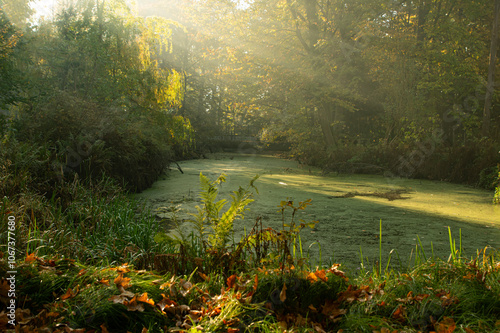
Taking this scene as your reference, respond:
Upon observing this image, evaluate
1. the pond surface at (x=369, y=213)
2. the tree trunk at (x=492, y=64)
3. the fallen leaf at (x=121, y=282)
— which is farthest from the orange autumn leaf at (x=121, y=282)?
the tree trunk at (x=492, y=64)

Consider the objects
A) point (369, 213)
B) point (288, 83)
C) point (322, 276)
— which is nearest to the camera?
point (322, 276)

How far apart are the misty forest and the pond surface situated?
1.8 inches

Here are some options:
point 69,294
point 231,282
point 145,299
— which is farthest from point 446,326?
point 69,294

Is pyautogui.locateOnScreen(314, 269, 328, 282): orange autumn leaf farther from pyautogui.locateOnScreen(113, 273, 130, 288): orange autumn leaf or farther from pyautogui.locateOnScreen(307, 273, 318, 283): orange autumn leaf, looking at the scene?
pyautogui.locateOnScreen(113, 273, 130, 288): orange autumn leaf

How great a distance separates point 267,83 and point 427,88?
5.45 m

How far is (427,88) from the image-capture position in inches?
462

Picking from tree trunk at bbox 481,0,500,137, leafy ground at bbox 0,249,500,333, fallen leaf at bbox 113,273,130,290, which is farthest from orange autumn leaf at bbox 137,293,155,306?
tree trunk at bbox 481,0,500,137

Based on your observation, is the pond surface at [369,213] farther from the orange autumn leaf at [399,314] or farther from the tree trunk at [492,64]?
the tree trunk at [492,64]

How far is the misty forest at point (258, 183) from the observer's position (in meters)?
1.91

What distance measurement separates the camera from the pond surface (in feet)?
11.9

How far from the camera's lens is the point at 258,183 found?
8.46 m

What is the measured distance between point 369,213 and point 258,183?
355 centimetres

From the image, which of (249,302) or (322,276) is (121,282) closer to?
(249,302)

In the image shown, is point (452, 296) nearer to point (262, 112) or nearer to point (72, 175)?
point (72, 175)
